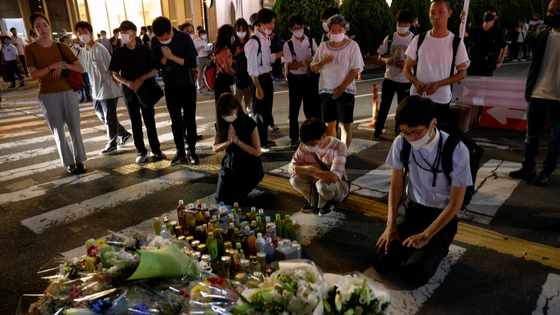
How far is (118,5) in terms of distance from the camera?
76.1 ft

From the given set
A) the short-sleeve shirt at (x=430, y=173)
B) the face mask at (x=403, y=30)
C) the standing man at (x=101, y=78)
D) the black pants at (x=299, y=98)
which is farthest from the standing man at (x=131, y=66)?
the short-sleeve shirt at (x=430, y=173)

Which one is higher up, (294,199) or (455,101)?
(455,101)

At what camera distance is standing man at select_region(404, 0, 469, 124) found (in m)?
4.84

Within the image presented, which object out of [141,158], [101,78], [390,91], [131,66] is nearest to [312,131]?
[390,91]

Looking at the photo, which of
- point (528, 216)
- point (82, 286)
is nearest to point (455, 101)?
point (528, 216)

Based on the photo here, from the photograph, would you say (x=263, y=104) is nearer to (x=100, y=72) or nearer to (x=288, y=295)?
(x=100, y=72)

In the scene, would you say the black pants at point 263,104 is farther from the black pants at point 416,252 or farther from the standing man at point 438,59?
the black pants at point 416,252

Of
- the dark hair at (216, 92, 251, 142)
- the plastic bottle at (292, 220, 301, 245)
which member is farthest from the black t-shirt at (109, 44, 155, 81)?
the plastic bottle at (292, 220, 301, 245)

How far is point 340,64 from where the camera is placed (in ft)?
18.4

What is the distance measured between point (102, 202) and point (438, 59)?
4678mm

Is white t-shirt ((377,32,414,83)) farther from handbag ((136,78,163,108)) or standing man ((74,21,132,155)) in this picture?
standing man ((74,21,132,155))

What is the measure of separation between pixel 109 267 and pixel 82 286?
6.8 inches

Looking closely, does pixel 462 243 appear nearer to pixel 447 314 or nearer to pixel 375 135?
pixel 447 314

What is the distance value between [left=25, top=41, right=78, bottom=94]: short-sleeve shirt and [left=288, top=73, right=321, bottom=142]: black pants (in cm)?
343
